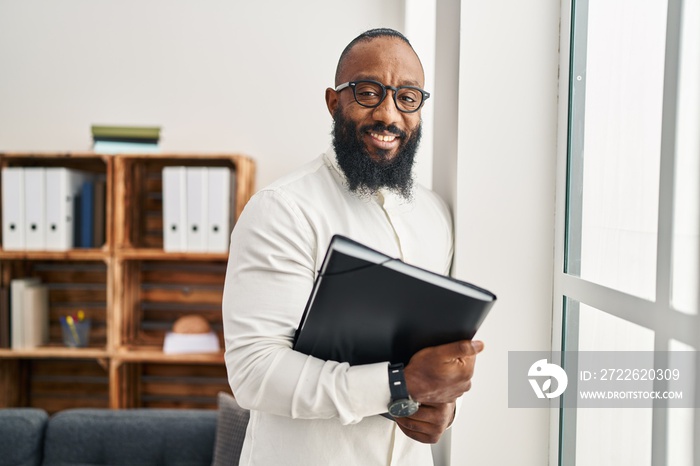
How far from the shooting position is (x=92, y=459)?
7.02 feet

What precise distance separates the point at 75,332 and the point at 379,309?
2263 millimetres

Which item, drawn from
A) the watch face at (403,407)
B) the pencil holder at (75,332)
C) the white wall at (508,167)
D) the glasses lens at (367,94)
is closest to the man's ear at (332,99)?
the glasses lens at (367,94)

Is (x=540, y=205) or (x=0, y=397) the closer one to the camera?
(x=540, y=205)

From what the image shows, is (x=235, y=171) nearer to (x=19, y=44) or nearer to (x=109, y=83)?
(x=109, y=83)

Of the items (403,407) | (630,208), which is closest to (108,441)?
(403,407)

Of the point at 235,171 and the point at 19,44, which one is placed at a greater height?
the point at 19,44

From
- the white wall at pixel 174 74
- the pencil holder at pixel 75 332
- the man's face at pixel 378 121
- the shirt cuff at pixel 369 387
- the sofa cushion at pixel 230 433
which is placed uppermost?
the white wall at pixel 174 74

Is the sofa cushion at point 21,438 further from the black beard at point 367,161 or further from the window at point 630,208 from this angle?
the window at point 630,208

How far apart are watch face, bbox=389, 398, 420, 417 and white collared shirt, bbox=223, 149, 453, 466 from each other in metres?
0.02

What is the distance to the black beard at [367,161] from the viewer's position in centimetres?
117

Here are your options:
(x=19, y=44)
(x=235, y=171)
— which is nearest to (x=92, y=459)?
(x=235, y=171)

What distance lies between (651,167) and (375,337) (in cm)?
46

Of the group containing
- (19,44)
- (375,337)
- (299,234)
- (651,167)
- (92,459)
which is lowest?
(92,459)

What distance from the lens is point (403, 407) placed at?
0.95 m
